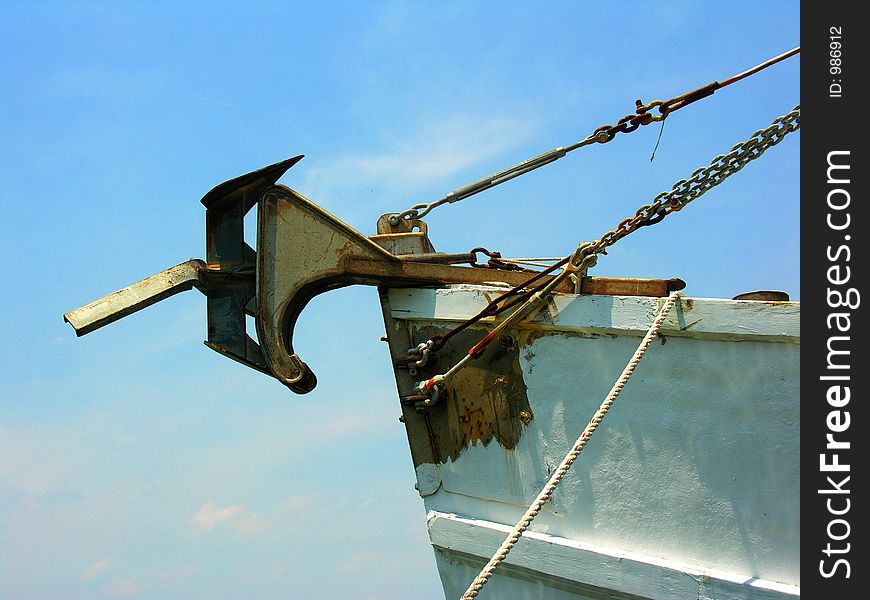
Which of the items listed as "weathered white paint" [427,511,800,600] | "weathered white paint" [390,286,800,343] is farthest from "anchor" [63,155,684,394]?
"weathered white paint" [427,511,800,600]

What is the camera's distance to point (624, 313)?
15.0 ft

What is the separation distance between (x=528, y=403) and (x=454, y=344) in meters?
0.53

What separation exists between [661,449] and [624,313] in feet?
2.11

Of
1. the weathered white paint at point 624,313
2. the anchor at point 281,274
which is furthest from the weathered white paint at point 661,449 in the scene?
the anchor at point 281,274

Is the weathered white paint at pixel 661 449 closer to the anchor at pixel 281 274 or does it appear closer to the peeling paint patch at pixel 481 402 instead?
the peeling paint patch at pixel 481 402

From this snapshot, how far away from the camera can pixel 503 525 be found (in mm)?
4832

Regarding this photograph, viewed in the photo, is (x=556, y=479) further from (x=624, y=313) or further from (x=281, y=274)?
(x=281, y=274)

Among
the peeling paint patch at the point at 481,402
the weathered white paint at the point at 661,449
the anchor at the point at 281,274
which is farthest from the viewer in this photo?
the anchor at the point at 281,274

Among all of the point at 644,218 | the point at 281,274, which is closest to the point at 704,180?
the point at 644,218

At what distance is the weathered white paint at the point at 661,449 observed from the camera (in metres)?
4.22

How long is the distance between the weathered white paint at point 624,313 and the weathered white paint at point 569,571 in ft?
3.33

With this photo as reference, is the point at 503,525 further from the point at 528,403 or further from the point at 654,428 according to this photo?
the point at 654,428
